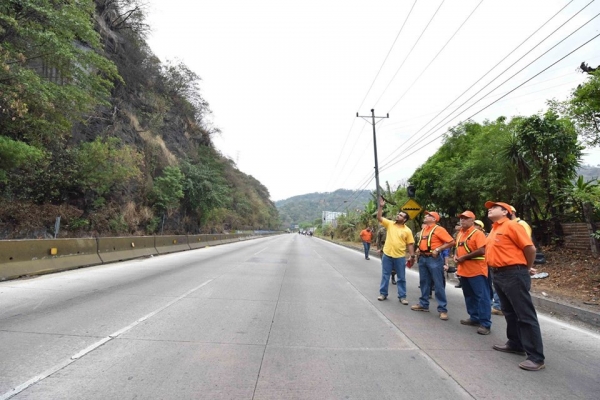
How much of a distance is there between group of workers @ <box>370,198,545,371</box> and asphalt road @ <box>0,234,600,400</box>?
279 millimetres

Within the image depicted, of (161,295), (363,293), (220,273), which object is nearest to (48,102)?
(220,273)

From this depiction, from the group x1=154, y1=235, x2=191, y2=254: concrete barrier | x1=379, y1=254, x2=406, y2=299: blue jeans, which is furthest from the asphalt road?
x1=154, y1=235, x2=191, y2=254: concrete barrier

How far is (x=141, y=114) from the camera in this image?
30.8 meters

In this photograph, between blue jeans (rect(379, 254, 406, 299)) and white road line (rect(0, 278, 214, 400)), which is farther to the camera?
blue jeans (rect(379, 254, 406, 299))

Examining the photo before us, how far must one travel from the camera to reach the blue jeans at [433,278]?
6469 mm

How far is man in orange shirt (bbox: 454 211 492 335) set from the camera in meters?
5.64

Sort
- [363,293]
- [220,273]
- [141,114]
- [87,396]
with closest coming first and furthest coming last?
[87,396] < [363,293] < [220,273] < [141,114]

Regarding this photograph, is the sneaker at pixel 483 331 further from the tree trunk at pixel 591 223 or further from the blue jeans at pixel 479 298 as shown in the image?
the tree trunk at pixel 591 223

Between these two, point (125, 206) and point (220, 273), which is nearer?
point (220, 273)

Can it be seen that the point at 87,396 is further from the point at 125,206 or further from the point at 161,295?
the point at 125,206

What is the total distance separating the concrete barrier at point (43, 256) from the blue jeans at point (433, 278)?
9.05m

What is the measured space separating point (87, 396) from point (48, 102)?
47.4 feet

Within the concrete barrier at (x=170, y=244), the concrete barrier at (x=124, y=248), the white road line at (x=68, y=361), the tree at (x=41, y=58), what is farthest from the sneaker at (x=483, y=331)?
the concrete barrier at (x=170, y=244)

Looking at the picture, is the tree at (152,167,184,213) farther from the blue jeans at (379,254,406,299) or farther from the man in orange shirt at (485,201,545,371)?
the man in orange shirt at (485,201,545,371)
